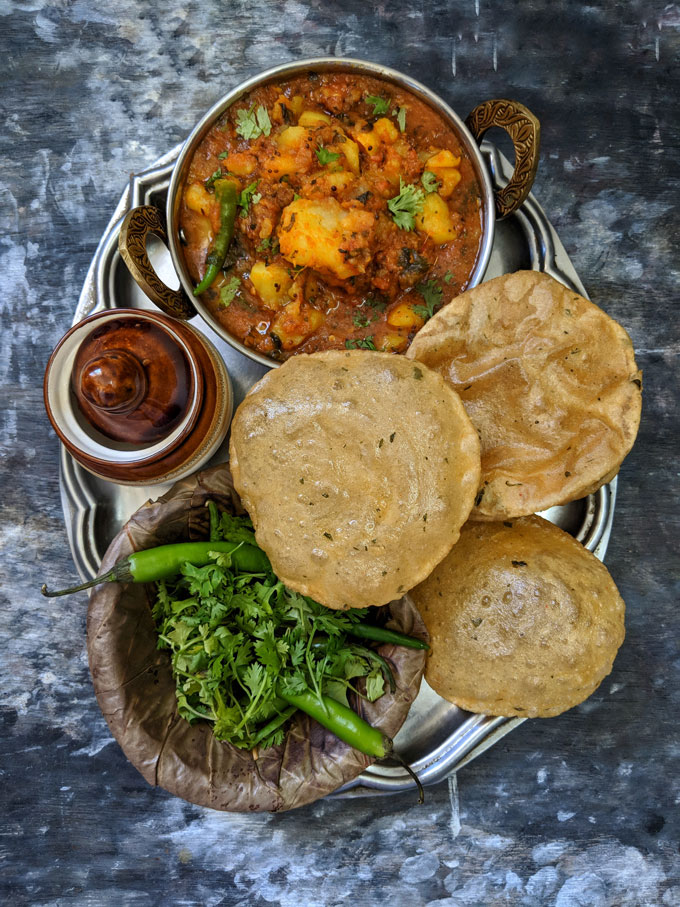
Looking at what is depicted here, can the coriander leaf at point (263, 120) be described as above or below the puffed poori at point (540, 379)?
above

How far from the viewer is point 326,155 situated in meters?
2.52

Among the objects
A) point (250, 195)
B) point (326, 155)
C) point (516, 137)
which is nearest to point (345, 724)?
point (250, 195)

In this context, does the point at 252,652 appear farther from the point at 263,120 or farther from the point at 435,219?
the point at 263,120

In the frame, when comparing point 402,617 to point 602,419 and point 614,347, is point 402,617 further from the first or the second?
point 614,347

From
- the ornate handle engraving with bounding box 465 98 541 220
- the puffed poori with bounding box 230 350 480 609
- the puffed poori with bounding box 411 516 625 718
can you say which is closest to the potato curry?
the ornate handle engraving with bounding box 465 98 541 220

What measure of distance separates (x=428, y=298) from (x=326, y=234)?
1.65ft

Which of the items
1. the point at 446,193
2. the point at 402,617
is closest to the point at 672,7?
the point at 446,193

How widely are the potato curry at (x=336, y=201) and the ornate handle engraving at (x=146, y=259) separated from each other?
10 cm

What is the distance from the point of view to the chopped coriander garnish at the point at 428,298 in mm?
2623

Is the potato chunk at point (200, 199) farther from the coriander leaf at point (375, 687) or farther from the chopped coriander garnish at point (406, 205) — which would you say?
the coriander leaf at point (375, 687)

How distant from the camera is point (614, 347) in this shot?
7.93 feet

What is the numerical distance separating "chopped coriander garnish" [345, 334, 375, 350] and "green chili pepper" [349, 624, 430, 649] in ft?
3.69

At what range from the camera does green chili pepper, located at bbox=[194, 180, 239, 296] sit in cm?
254

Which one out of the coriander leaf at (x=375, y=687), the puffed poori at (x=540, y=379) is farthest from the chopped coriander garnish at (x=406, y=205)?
the coriander leaf at (x=375, y=687)
